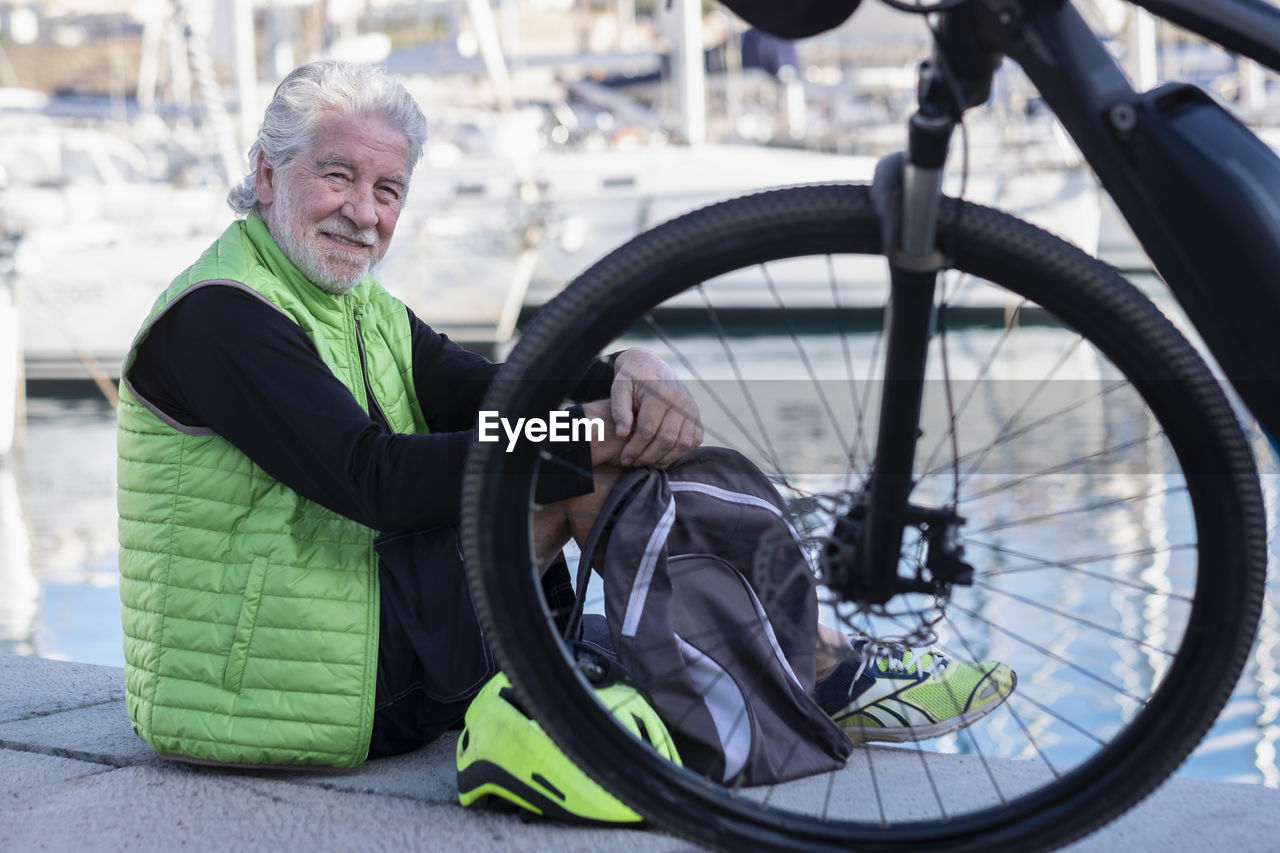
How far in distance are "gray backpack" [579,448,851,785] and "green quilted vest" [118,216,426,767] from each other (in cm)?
34

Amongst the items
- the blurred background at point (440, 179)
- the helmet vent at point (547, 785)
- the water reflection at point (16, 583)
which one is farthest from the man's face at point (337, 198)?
the blurred background at point (440, 179)

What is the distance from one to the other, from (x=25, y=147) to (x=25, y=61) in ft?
90.5

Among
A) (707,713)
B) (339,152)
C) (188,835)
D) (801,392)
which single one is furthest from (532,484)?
(801,392)

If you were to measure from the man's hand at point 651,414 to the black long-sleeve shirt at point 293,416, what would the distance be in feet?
0.18

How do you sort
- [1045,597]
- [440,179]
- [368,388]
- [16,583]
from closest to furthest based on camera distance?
[368,388] < [1045,597] < [16,583] < [440,179]

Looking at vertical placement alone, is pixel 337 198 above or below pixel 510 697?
above

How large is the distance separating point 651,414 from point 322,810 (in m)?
0.66

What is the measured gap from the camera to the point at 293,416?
1.71 m

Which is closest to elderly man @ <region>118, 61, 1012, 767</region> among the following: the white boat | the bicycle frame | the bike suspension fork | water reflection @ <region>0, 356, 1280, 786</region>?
the bike suspension fork

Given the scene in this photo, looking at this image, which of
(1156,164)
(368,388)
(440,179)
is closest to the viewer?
(1156,164)

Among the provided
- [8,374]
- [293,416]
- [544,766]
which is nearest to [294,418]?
[293,416]

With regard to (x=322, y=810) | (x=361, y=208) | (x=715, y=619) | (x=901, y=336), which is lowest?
(x=322, y=810)

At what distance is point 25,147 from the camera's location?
1524 centimetres

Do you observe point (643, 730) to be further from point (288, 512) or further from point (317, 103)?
point (317, 103)
